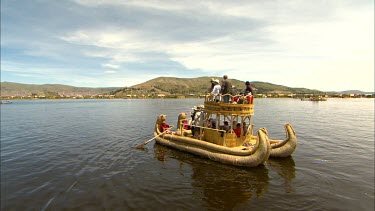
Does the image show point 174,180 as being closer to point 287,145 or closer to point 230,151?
point 230,151

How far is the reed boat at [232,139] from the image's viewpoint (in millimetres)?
15883

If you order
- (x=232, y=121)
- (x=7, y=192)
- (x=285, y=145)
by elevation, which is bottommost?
(x=7, y=192)

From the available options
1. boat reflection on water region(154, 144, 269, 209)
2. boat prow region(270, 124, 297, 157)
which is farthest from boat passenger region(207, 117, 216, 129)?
boat prow region(270, 124, 297, 157)

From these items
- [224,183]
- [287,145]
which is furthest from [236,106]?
[224,183]

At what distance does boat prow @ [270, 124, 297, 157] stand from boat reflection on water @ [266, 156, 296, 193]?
0.58 m

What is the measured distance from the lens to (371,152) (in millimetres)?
21344

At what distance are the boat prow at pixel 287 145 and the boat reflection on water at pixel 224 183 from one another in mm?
2879

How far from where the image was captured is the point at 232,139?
17969mm

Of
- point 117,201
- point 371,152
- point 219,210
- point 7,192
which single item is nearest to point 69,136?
point 7,192

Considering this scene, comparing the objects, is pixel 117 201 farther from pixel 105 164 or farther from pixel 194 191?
pixel 105 164

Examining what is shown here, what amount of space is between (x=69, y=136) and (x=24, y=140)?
5.09 m

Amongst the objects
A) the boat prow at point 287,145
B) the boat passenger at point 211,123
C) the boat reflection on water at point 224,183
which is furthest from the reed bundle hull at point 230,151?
the boat prow at point 287,145

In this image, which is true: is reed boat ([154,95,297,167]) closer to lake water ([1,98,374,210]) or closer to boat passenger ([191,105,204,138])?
boat passenger ([191,105,204,138])

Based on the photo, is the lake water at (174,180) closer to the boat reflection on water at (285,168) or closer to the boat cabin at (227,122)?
the boat reflection on water at (285,168)
